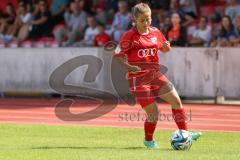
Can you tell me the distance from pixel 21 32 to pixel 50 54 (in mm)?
3918

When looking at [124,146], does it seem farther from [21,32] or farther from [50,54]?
[21,32]

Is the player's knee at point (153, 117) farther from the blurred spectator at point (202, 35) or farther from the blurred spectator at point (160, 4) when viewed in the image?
the blurred spectator at point (160, 4)

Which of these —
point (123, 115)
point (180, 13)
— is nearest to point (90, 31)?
point (180, 13)

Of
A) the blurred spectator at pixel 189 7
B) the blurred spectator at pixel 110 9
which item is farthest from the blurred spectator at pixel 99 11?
the blurred spectator at pixel 189 7

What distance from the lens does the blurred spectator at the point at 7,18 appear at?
26.7 meters

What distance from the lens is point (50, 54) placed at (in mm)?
22562

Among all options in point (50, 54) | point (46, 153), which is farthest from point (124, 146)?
point (50, 54)

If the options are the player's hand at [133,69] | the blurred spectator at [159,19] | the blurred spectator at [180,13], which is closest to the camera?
the player's hand at [133,69]

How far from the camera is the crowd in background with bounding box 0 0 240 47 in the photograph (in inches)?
862

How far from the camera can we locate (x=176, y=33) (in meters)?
21.9

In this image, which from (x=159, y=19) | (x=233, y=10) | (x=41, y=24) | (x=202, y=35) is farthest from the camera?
(x=41, y=24)

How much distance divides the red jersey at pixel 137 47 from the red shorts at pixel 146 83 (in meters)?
0.18

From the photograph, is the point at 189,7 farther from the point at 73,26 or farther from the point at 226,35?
the point at 73,26

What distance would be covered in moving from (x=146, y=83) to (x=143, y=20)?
968 mm
